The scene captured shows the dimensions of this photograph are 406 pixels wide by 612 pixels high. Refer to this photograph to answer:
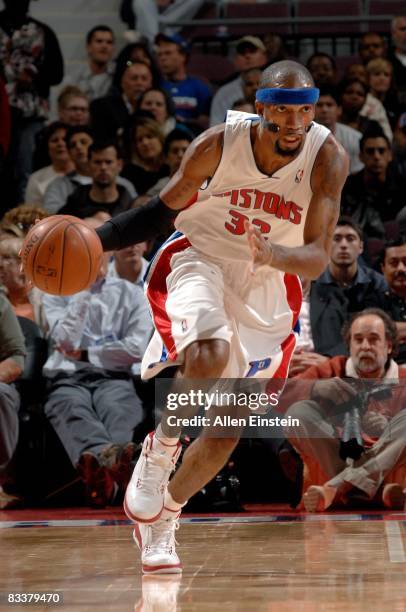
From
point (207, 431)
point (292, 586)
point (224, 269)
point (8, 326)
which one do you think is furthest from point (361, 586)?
point (8, 326)

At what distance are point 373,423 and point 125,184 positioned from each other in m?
3.44

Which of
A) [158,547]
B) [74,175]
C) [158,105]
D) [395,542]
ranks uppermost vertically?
[158,105]

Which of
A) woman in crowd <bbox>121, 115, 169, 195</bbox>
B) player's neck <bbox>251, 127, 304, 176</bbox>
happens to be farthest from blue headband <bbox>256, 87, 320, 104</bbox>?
woman in crowd <bbox>121, 115, 169, 195</bbox>

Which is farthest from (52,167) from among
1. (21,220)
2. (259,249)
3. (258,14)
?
(259,249)

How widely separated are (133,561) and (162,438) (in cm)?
57

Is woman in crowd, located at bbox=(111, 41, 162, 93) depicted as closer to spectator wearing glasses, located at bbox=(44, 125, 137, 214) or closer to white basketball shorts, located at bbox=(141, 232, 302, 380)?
spectator wearing glasses, located at bbox=(44, 125, 137, 214)

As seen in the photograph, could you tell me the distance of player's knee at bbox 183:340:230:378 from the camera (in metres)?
3.73

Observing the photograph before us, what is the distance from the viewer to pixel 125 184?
8.38 meters

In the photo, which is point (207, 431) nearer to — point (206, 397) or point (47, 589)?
point (206, 397)

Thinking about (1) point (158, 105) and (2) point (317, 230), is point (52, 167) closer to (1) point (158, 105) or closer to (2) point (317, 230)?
(1) point (158, 105)

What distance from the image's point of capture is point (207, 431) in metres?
3.85

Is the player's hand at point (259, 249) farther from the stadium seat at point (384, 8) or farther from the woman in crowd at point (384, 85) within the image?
the stadium seat at point (384, 8)

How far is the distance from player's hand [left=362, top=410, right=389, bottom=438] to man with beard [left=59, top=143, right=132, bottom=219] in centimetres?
287

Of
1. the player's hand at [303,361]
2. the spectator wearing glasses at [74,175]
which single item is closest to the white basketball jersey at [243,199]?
the player's hand at [303,361]
